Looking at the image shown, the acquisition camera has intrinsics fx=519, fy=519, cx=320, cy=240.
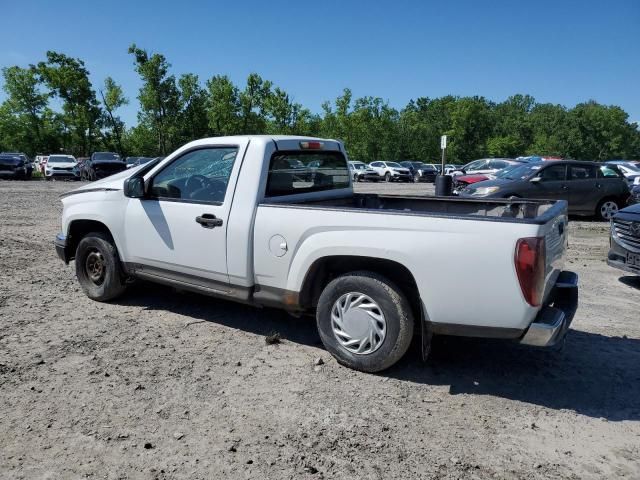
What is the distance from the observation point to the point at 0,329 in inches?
187

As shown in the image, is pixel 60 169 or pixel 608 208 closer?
pixel 608 208

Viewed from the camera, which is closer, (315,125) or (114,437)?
(114,437)

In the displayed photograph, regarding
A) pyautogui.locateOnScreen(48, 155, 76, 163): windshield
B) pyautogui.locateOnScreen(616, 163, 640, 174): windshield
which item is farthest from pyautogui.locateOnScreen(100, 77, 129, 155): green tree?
pyautogui.locateOnScreen(616, 163, 640, 174): windshield

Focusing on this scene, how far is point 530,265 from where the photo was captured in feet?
10.6

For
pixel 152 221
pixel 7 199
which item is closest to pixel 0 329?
pixel 152 221

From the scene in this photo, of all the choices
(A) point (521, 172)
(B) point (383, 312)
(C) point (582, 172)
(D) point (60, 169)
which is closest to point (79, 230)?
(B) point (383, 312)

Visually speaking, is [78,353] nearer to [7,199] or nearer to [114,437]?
[114,437]

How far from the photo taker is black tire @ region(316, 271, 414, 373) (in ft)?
12.2

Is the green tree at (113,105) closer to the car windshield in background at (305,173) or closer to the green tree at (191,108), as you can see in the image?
the green tree at (191,108)

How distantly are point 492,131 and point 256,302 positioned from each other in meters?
86.7

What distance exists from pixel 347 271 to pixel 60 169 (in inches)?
1251

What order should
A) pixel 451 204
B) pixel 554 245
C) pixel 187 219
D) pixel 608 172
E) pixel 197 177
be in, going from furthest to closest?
pixel 608 172 < pixel 451 204 < pixel 197 177 < pixel 187 219 < pixel 554 245

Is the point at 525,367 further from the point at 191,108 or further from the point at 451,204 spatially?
the point at 191,108

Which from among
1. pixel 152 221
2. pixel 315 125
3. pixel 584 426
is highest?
pixel 315 125
